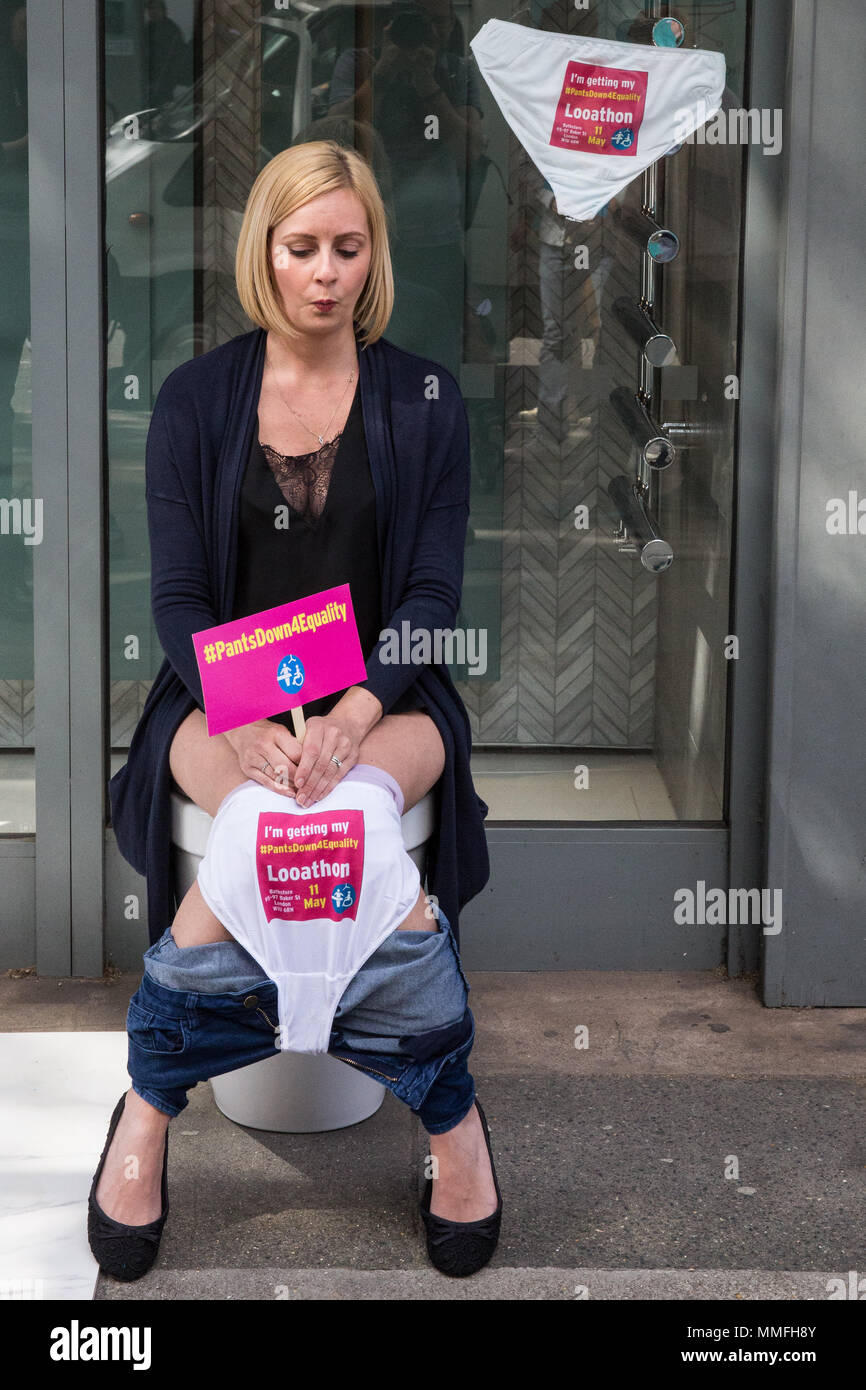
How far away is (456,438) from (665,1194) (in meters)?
1.27

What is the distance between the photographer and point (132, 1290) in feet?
7.36

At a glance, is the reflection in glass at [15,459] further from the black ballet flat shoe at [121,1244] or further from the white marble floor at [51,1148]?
the black ballet flat shoe at [121,1244]

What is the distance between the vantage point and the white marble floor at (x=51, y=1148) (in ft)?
7.52

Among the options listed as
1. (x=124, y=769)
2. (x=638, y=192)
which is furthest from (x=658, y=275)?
(x=124, y=769)

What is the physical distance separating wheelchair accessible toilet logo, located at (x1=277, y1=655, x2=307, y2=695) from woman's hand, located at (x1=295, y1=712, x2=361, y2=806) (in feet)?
0.24

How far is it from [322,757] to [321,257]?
0.79 meters

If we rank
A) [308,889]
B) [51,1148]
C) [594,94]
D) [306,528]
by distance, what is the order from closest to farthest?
[308,889] → [306,528] → [51,1148] → [594,94]

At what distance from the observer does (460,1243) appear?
228 centimetres

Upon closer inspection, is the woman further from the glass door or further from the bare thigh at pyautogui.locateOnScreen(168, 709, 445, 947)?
the glass door

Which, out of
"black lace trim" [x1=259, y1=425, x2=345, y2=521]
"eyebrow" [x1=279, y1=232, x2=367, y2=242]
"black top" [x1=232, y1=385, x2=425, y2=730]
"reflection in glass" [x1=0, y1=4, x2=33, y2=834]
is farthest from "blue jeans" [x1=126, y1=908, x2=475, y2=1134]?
"reflection in glass" [x1=0, y1=4, x2=33, y2=834]

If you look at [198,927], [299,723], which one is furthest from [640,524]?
[198,927]

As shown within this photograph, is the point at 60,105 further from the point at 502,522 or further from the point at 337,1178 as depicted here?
the point at 337,1178

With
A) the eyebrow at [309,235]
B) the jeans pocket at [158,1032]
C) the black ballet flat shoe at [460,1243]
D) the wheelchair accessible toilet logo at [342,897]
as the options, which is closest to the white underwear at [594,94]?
the eyebrow at [309,235]

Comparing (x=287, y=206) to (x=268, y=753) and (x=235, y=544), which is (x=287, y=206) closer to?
(x=235, y=544)
